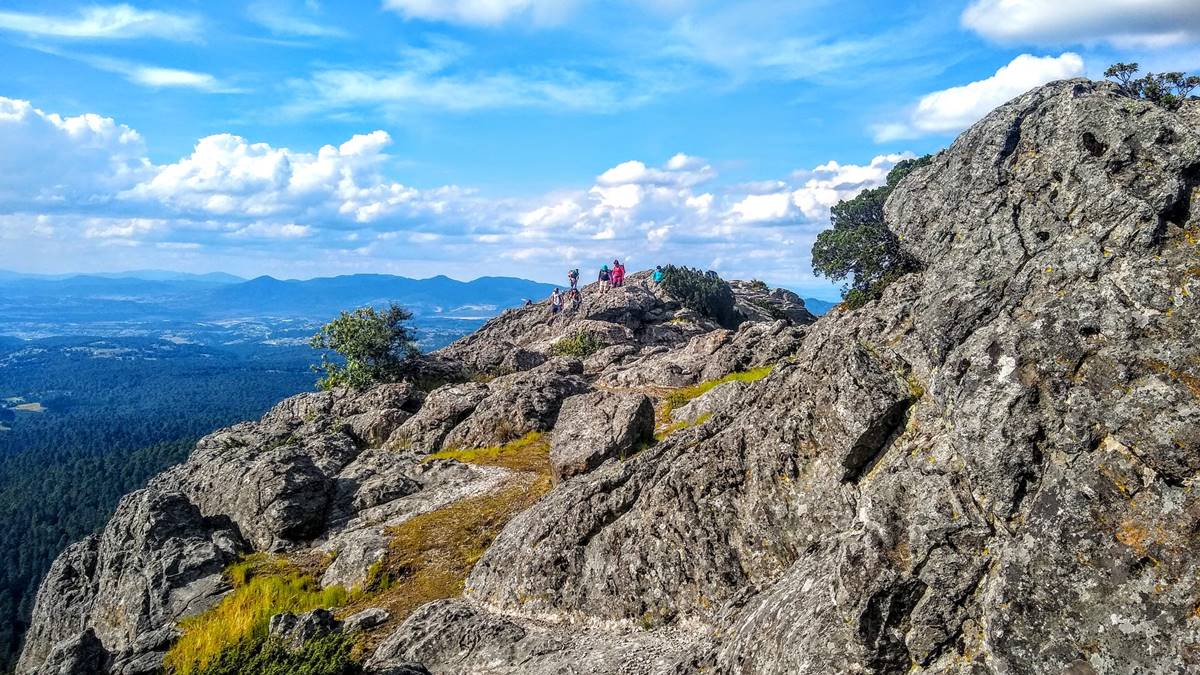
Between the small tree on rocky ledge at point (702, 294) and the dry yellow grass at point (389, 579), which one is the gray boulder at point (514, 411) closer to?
the dry yellow grass at point (389, 579)

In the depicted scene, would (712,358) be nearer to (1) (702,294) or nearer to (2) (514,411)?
(2) (514,411)

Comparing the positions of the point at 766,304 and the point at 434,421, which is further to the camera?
the point at 766,304

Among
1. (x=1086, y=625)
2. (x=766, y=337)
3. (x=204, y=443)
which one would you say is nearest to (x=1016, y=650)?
(x=1086, y=625)

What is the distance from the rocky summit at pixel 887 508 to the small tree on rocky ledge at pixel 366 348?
18071 millimetres

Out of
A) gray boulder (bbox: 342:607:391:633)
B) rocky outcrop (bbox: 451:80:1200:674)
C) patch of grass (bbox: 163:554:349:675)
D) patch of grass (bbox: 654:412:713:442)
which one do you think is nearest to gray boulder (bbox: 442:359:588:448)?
patch of grass (bbox: 654:412:713:442)

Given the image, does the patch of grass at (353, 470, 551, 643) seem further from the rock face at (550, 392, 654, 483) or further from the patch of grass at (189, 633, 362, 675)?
the patch of grass at (189, 633, 362, 675)

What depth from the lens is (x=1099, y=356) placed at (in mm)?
9383

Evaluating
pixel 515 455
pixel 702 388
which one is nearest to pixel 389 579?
pixel 515 455

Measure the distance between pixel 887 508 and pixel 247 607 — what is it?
1838 centimetres

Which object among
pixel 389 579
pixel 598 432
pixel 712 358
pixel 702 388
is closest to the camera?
pixel 389 579

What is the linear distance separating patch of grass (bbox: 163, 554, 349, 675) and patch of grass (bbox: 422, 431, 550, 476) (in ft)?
28.1

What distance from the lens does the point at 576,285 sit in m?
64.8

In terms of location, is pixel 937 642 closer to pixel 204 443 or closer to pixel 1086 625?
pixel 1086 625

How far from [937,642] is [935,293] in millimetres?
6970
